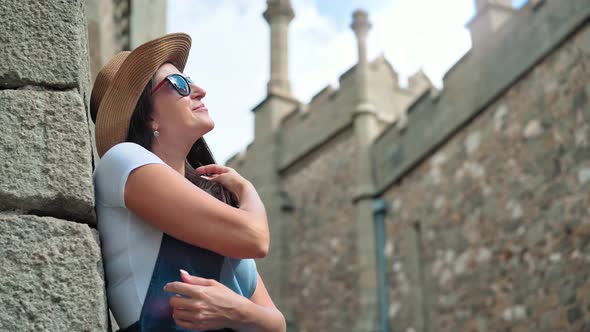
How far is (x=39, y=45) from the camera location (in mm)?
1822

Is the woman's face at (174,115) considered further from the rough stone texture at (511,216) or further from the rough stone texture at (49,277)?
the rough stone texture at (511,216)

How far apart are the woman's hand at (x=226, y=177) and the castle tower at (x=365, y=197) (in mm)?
10720

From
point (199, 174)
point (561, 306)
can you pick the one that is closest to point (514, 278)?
point (561, 306)

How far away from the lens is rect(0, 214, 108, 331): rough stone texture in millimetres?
1624

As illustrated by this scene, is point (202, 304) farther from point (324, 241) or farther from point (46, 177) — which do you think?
point (324, 241)

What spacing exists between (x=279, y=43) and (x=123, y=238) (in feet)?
49.2

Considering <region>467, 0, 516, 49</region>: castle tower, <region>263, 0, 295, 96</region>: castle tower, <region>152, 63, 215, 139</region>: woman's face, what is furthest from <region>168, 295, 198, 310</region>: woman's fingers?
<region>263, 0, 295, 96</region>: castle tower

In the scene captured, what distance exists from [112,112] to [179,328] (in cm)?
57

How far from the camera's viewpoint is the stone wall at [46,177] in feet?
5.41

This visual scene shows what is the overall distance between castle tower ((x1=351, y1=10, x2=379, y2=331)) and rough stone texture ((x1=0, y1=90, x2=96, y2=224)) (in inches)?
435

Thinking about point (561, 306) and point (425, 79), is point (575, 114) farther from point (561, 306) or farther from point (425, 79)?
point (425, 79)

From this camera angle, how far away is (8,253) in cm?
166

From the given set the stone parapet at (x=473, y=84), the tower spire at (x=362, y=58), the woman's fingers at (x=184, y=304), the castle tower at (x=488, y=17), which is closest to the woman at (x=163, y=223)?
the woman's fingers at (x=184, y=304)

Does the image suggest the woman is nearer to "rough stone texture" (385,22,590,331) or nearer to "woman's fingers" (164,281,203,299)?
"woman's fingers" (164,281,203,299)
